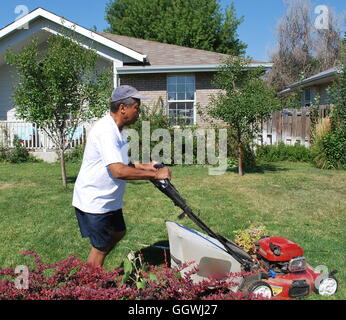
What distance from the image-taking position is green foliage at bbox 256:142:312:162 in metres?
14.1

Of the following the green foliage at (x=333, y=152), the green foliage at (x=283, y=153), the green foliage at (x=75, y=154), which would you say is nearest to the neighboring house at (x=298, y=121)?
the green foliage at (x=283, y=153)

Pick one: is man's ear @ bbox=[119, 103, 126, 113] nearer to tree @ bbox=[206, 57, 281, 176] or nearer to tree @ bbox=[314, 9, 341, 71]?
tree @ bbox=[206, 57, 281, 176]

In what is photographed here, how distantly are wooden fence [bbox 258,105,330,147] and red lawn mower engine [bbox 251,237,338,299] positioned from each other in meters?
10.0

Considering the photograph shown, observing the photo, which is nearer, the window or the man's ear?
the man's ear

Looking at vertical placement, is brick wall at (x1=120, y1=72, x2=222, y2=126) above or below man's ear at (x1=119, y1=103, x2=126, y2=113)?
above

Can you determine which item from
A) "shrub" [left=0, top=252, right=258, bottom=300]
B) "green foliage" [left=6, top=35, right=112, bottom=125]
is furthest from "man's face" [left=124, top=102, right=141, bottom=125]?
"green foliage" [left=6, top=35, right=112, bottom=125]

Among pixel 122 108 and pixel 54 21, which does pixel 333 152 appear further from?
pixel 122 108

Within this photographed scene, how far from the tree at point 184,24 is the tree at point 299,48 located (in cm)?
669

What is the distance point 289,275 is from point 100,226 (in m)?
1.72

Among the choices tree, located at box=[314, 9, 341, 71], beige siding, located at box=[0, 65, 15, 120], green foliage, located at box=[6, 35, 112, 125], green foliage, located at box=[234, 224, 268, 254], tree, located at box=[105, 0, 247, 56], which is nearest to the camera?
green foliage, located at box=[234, 224, 268, 254]

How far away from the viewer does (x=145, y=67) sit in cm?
1490

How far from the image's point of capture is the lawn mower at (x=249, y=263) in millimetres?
3646
